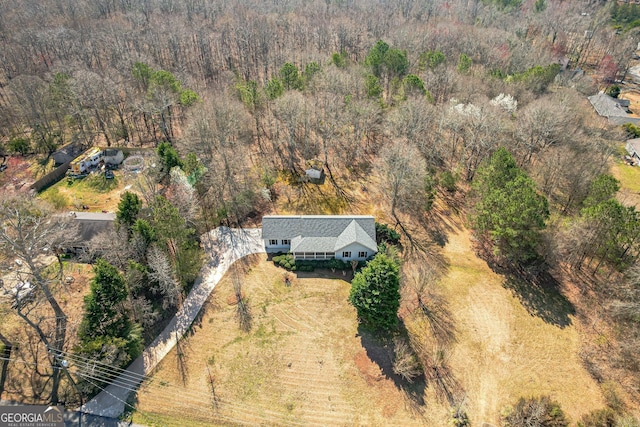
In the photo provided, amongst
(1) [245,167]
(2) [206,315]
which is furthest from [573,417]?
(1) [245,167]

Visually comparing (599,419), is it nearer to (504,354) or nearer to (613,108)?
(504,354)

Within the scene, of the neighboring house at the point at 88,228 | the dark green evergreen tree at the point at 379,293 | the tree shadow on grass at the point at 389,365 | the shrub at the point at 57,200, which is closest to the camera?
the tree shadow on grass at the point at 389,365

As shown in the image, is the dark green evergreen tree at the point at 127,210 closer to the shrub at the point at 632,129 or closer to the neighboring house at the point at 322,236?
the neighboring house at the point at 322,236

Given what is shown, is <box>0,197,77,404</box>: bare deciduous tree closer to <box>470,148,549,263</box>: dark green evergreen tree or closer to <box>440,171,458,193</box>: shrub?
<box>470,148,549,263</box>: dark green evergreen tree

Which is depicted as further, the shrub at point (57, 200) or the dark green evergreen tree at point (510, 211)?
the shrub at point (57, 200)

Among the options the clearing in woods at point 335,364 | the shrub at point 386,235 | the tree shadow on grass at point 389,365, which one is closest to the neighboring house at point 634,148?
the clearing in woods at point 335,364

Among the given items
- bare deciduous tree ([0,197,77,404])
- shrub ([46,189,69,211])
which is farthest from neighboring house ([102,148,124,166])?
bare deciduous tree ([0,197,77,404])

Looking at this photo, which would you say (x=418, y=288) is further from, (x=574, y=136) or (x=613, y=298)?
(x=574, y=136)

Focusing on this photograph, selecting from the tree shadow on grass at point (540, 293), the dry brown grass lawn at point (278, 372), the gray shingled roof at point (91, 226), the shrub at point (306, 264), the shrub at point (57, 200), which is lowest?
the dry brown grass lawn at point (278, 372)
